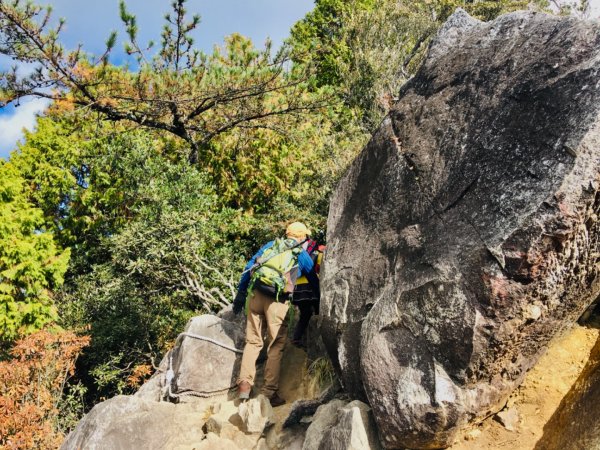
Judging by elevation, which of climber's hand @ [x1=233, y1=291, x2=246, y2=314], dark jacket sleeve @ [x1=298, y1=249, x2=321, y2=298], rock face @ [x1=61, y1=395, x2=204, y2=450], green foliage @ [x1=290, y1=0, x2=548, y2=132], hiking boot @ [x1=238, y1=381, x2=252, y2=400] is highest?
green foliage @ [x1=290, y1=0, x2=548, y2=132]

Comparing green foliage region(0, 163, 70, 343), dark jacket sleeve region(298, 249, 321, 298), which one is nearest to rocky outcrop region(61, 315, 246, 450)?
dark jacket sleeve region(298, 249, 321, 298)

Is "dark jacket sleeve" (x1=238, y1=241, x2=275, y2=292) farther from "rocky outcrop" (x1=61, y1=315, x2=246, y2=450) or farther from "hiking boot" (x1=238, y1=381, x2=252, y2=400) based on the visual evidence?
"hiking boot" (x1=238, y1=381, x2=252, y2=400)

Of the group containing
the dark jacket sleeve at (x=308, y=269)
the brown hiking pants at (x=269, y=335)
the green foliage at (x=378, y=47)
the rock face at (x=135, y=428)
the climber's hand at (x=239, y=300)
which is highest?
Result: the green foliage at (x=378, y=47)

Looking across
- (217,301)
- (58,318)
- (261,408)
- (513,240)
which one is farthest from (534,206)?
(58,318)

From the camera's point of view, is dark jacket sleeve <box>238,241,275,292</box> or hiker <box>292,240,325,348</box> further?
hiker <box>292,240,325,348</box>

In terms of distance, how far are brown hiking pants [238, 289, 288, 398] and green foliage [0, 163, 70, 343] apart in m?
7.04

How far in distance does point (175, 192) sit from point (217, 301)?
285 centimetres

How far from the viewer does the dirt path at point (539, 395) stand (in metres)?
4.16

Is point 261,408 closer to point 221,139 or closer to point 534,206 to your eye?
point 534,206

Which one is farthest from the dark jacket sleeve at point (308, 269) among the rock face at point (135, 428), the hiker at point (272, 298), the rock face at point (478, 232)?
the rock face at point (135, 428)

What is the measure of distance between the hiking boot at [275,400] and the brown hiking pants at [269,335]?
0.06m

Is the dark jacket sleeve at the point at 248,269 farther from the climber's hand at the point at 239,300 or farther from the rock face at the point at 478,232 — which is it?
the rock face at the point at 478,232

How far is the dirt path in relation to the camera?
4.16 metres

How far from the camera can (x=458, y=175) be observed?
176 inches
